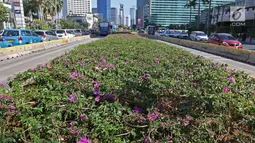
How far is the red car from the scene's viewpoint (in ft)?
62.4

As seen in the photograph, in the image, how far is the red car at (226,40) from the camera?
1902 centimetres

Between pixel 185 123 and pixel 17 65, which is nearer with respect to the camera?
pixel 185 123

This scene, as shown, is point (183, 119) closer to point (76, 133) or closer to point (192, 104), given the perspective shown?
point (192, 104)

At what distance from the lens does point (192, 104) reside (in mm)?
3180

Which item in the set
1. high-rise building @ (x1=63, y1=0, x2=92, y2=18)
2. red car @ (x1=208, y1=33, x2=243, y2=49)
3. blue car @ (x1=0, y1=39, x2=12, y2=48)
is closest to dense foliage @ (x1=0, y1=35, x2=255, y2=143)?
blue car @ (x1=0, y1=39, x2=12, y2=48)

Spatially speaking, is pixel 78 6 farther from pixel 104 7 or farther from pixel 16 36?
pixel 16 36

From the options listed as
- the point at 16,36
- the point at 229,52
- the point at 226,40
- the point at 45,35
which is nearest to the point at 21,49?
the point at 16,36

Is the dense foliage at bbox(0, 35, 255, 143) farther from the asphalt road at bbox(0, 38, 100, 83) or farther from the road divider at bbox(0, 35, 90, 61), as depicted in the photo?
the road divider at bbox(0, 35, 90, 61)

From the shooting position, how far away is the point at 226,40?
1962 centimetres

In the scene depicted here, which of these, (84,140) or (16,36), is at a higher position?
(16,36)

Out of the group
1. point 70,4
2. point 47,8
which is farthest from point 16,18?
point 70,4

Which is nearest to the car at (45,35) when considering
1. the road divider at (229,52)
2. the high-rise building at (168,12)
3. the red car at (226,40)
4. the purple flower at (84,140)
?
the road divider at (229,52)

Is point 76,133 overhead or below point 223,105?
below

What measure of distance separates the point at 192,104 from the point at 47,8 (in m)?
59.7
